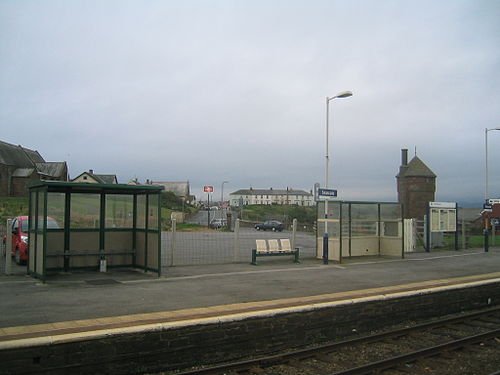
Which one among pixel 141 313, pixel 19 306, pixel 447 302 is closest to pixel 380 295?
pixel 447 302

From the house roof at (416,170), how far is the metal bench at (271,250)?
136 feet

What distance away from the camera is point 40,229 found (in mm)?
11039

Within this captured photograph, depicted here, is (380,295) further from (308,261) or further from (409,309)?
(308,261)

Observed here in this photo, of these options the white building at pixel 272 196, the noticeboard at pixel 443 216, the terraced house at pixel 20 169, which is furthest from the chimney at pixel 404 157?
the white building at pixel 272 196

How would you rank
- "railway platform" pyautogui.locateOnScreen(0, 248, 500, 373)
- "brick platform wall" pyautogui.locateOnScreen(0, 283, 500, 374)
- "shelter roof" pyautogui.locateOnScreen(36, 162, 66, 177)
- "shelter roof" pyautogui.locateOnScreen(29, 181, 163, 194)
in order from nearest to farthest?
1. "brick platform wall" pyautogui.locateOnScreen(0, 283, 500, 374)
2. "railway platform" pyautogui.locateOnScreen(0, 248, 500, 373)
3. "shelter roof" pyautogui.locateOnScreen(29, 181, 163, 194)
4. "shelter roof" pyautogui.locateOnScreen(36, 162, 66, 177)

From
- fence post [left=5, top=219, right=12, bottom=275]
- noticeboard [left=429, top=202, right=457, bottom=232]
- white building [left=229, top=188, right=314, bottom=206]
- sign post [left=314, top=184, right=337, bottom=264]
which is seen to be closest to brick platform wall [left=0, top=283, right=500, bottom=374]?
sign post [left=314, top=184, right=337, bottom=264]

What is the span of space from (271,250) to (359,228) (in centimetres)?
433

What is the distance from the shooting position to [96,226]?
12.9 meters

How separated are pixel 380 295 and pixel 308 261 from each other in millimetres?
7196

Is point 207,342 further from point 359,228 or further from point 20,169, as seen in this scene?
point 20,169

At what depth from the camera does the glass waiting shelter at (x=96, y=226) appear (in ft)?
39.2

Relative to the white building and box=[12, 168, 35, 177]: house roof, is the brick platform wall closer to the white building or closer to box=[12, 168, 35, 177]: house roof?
box=[12, 168, 35, 177]: house roof

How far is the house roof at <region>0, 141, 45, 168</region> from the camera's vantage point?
6556 cm

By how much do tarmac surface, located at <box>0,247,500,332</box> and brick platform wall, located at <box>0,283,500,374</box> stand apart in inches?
18.3
